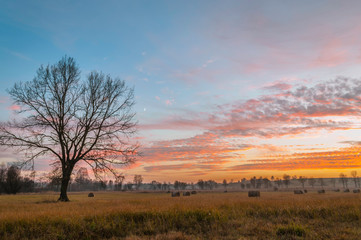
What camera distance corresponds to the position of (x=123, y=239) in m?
6.25

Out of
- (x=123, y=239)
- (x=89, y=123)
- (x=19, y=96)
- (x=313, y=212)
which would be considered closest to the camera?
(x=123, y=239)

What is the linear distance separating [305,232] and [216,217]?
2.66 m

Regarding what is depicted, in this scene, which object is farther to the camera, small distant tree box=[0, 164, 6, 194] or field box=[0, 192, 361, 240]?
small distant tree box=[0, 164, 6, 194]

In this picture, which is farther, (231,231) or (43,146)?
(43,146)

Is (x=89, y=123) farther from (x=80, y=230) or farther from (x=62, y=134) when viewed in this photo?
(x=80, y=230)

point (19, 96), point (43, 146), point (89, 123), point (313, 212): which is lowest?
point (313, 212)

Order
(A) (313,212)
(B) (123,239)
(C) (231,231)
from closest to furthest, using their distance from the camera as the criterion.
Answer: (B) (123,239) → (C) (231,231) → (A) (313,212)

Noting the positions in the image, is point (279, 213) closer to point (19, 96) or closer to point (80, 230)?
point (80, 230)

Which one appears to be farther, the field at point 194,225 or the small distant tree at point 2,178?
the small distant tree at point 2,178

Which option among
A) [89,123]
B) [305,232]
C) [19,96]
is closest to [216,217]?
[305,232]

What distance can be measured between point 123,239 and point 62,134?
55.6ft

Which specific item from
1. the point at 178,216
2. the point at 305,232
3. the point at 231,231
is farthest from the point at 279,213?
the point at 178,216

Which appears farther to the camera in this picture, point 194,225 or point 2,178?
point 2,178

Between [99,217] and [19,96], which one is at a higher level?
[19,96]
